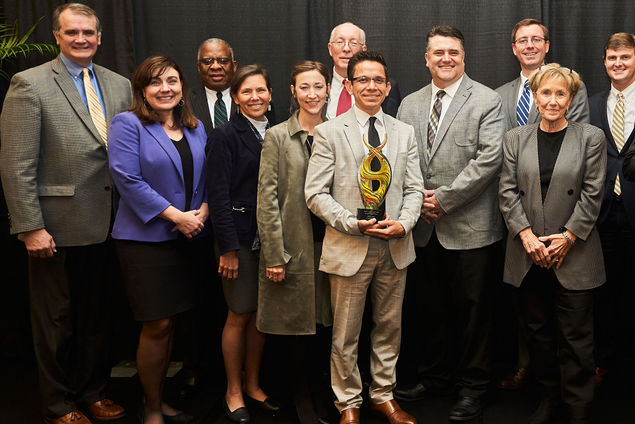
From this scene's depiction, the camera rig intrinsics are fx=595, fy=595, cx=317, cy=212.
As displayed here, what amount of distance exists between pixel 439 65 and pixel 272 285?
1.38 meters

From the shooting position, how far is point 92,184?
2.90 meters

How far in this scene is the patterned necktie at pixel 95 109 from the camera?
2928mm

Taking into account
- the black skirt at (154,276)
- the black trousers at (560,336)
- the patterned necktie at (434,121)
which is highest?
the patterned necktie at (434,121)

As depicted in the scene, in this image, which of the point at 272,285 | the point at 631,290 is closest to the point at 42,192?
the point at 272,285

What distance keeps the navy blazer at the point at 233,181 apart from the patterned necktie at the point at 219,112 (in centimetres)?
48

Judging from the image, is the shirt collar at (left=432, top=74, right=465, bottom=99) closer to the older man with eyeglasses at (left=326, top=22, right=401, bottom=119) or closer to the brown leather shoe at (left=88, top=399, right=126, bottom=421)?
the older man with eyeglasses at (left=326, top=22, right=401, bottom=119)

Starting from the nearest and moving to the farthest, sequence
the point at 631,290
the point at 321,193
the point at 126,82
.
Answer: the point at 321,193 < the point at 126,82 < the point at 631,290

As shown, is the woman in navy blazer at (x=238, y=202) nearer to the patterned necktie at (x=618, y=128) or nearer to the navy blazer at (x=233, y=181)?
the navy blazer at (x=233, y=181)

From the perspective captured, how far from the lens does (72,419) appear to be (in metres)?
2.94

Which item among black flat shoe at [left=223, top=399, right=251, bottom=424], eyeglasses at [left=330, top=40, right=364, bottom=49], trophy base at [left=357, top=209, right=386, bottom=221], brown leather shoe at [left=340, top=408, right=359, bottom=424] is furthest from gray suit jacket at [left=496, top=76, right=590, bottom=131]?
black flat shoe at [left=223, top=399, right=251, bottom=424]

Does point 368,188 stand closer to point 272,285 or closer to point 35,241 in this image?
point 272,285

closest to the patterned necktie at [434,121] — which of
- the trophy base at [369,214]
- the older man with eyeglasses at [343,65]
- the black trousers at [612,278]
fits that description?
the older man with eyeglasses at [343,65]

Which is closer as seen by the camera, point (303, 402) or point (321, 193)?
point (321, 193)

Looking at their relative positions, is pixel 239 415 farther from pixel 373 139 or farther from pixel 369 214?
pixel 373 139
